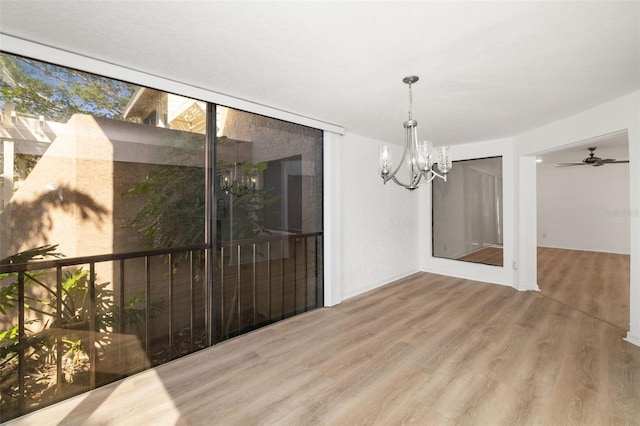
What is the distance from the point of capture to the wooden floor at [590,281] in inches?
136

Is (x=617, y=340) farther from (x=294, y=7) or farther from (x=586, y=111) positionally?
(x=294, y=7)

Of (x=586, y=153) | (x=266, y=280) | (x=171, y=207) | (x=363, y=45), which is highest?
(x=586, y=153)

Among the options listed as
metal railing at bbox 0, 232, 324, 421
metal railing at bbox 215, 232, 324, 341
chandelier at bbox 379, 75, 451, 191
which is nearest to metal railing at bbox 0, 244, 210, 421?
metal railing at bbox 0, 232, 324, 421

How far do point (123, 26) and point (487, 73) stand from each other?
250 centimetres

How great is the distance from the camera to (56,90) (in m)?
1.93

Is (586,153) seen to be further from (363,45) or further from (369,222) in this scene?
(363,45)

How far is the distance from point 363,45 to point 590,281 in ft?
17.8

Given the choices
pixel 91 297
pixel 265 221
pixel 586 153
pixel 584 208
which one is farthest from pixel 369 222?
pixel 584 208

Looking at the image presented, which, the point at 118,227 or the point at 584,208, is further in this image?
the point at 584,208

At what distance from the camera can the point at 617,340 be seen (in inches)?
105

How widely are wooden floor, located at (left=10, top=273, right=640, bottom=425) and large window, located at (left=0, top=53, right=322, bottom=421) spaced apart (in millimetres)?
255

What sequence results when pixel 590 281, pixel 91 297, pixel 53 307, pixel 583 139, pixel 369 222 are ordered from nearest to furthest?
pixel 53 307 → pixel 91 297 → pixel 583 139 → pixel 369 222 → pixel 590 281

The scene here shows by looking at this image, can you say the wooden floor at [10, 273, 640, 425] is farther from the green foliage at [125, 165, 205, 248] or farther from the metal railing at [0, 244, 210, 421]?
the green foliage at [125, 165, 205, 248]

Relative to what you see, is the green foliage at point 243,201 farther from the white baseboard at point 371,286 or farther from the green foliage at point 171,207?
the white baseboard at point 371,286
